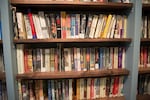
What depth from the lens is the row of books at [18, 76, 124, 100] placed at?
1477 millimetres

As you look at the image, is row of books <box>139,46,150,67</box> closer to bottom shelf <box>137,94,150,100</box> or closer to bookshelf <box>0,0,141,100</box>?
bookshelf <box>0,0,141,100</box>

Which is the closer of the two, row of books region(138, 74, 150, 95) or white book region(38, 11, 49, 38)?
white book region(38, 11, 49, 38)

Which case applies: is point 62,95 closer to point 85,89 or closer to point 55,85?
point 55,85

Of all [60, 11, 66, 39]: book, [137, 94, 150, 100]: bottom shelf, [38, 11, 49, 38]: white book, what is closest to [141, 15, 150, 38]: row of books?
[137, 94, 150, 100]: bottom shelf

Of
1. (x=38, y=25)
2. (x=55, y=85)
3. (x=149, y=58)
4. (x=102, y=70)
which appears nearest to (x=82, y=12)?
(x=38, y=25)

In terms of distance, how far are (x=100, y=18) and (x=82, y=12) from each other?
208mm

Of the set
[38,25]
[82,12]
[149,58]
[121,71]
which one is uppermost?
[82,12]

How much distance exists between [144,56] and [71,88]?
2.86 feet

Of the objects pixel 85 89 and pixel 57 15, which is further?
pixel 85 89

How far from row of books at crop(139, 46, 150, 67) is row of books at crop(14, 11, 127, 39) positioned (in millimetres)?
340

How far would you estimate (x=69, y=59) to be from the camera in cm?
148

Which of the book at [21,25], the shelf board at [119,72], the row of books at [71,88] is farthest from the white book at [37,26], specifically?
the shelf board at [119,72]

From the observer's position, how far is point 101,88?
1.59 meters

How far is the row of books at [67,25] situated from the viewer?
4.48 ft
